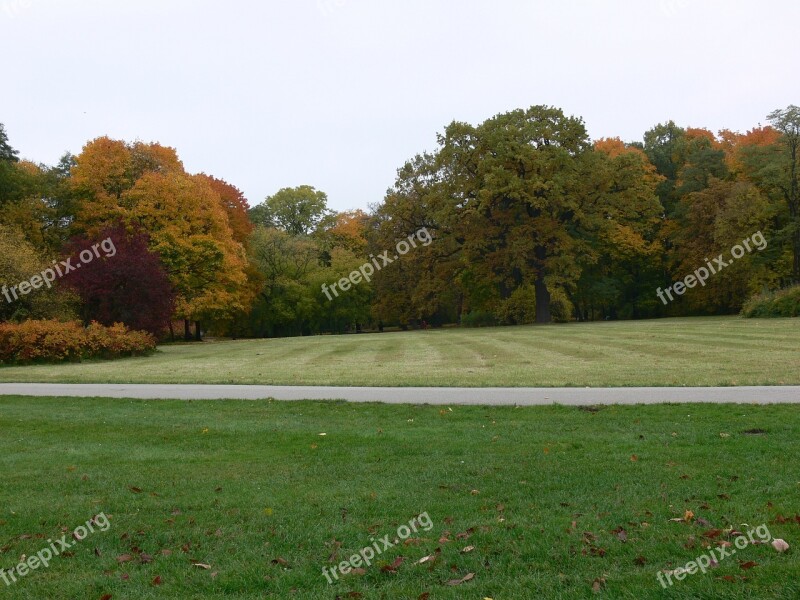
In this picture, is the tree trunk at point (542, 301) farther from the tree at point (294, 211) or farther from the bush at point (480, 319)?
the tree at point (294, 211)

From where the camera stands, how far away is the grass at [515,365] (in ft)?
48.4

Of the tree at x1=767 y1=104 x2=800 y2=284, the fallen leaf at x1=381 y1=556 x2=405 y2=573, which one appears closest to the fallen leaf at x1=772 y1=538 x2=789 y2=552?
the fallen leaf at x1=381 y1=556 x2=405 y2=573

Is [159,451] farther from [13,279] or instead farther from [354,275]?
[354,275]

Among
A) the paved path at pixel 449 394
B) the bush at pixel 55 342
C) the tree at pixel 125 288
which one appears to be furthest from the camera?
the tree at pixel 125 288

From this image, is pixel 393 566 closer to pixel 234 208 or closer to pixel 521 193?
pixel 521 193

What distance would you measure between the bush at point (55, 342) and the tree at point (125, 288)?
314 cm

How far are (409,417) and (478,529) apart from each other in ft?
17.4

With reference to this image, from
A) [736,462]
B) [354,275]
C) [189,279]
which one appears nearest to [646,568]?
[736,462]

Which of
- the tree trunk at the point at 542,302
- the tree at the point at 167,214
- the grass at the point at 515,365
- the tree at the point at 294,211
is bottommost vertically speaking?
the grass at the point at 515,365

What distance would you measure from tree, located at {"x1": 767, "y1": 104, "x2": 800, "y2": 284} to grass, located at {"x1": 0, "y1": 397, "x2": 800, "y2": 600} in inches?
1498

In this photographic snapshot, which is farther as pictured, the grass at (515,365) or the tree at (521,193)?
the tree at (521,193)

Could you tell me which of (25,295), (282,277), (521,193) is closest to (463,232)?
(521,193)

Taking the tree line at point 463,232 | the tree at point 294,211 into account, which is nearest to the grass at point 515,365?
the tree line at point 463,232

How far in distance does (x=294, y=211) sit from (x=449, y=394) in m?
60.8
